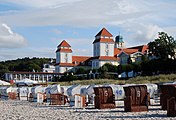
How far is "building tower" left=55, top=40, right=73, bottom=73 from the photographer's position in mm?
135750

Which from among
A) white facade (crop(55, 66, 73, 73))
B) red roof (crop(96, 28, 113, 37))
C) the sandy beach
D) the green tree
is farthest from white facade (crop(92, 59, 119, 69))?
the sandy beach

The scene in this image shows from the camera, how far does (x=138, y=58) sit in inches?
4505

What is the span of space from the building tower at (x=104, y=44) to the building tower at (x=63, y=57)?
41.5 feet

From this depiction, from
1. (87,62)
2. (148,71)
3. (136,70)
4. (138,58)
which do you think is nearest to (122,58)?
(138,58)

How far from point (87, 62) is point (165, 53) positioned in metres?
59.3

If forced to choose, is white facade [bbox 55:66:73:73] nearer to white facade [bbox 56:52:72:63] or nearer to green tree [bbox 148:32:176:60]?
white facade [bbox 56:52:72:63]

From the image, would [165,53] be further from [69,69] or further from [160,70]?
[69,69]

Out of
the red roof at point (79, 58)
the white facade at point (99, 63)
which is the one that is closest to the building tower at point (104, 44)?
the white facade at point (99, 63)

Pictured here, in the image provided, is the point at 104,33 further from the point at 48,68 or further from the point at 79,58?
the point at 48,68

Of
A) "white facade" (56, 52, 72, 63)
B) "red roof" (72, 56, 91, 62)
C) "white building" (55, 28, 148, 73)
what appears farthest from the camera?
"red roof" (72, 56, 91, 62)

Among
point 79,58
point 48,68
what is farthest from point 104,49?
point 48,68

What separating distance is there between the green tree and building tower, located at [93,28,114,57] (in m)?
42.9

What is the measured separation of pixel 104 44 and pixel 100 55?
11.8 ft

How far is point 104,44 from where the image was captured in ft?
414
